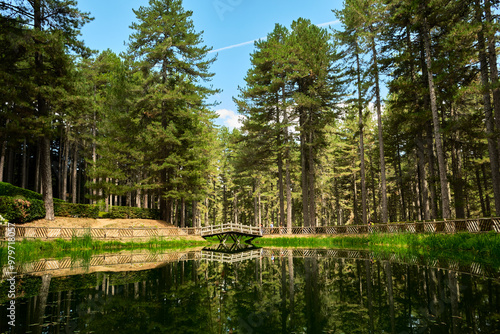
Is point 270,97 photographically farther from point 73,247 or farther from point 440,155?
point 73,247

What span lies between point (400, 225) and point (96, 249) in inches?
761

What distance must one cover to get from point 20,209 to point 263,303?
19.4 meters

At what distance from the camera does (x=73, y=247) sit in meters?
14.9

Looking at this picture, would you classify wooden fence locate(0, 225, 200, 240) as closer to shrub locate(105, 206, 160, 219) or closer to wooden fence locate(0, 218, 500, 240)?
wooden fence locate(0, 218, 500, 240)

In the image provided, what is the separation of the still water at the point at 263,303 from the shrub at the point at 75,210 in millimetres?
17409

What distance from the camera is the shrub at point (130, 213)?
26.7 m

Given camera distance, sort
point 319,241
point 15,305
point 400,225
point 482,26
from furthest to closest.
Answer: point 319,241 < point 400,225 < point 482,26 < point 15,305

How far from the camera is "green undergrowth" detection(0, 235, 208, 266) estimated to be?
11.6m

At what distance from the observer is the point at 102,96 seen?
3325 centimetres

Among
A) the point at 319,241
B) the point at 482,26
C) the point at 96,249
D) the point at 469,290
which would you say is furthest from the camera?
the point at 319,241

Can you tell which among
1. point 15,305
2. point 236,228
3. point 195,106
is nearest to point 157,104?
point 195,106

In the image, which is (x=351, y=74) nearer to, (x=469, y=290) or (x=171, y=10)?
(x=171, y=10)

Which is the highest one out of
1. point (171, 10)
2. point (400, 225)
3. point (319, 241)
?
point (171, 10)

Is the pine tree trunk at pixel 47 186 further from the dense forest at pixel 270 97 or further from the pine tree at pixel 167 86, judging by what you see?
the pine tree at pixel 167 86
